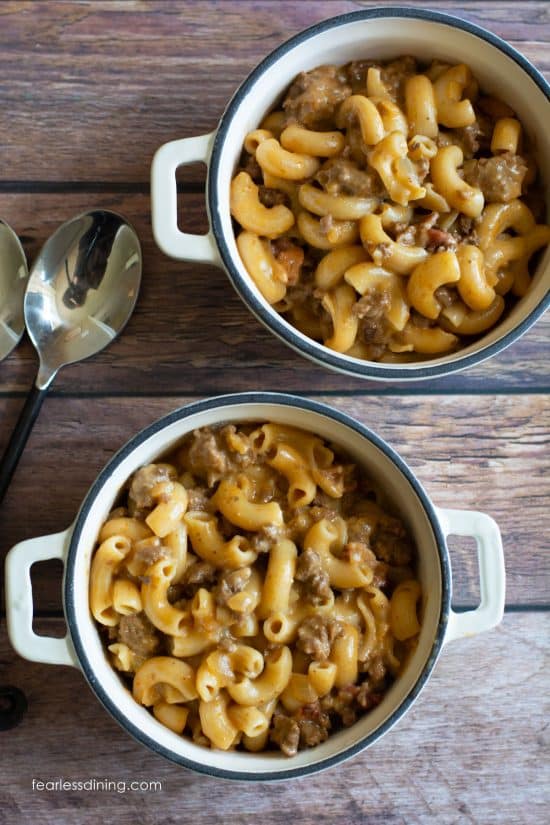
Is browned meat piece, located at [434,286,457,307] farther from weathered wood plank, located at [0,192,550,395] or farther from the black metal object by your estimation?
the black metal object

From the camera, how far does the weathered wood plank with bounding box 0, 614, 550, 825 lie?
1.29 meters

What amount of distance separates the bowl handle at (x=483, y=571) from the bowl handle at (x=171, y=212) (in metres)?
0.43

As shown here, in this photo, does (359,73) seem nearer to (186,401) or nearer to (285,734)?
(186,401)

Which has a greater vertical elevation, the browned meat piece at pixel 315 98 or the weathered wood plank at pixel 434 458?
the browned meat piece at pixel 315 98

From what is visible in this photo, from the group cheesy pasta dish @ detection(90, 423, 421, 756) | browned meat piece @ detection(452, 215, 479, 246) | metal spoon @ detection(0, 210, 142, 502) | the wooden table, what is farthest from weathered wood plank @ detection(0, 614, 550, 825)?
browned meat piece @ detection(452, 215, 479, 246)

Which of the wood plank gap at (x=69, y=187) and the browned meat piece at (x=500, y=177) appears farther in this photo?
the wood plank gap at (x=69, y=187)

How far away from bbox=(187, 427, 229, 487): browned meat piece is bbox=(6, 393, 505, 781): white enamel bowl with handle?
17mm

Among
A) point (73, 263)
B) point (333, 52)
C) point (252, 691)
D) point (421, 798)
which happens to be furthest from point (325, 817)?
point (333, 52)

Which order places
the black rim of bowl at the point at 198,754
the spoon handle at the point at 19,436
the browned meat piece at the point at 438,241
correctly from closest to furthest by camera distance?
1. the black rim of bowl at the point at 198,754
2. the browned meat piece at the point at 438,241
3. the spoon handle at the point at 19,436

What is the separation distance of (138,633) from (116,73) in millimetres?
811

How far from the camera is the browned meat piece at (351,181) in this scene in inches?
45.5

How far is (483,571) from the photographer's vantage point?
1117 millimetres

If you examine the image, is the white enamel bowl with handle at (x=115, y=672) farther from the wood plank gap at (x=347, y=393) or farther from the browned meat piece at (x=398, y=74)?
the browned meat piece at (x=398, y=74)

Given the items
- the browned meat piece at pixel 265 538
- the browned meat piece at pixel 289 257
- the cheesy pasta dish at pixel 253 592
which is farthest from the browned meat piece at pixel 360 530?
the browned meat piece at pixel 289 257
